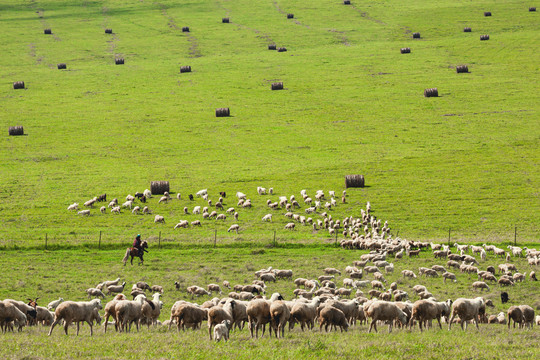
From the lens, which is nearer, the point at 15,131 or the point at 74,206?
the point at 74,206

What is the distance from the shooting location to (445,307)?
24.3 metres

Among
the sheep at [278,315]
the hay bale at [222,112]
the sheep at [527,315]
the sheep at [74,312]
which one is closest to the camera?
the sheep at [278,315]

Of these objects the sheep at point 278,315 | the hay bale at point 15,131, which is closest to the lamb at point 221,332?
the sheep at point 278,315

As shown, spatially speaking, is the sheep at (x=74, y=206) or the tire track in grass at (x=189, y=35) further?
the tire track in grass at (x=189, y=35)

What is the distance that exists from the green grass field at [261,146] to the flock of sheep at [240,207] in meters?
0.72

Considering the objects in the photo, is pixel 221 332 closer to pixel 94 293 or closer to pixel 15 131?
pixel 94 293

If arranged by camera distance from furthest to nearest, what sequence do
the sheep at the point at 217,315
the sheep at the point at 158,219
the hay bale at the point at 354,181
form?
the hay bale at the point at 354,181 → the sheep at the point at 158,219 → the sheep at the point at 217,315

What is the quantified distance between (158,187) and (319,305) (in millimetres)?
31342

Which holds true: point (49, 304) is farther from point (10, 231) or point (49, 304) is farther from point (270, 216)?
point (270, 216)

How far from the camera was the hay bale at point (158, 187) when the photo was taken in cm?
5269

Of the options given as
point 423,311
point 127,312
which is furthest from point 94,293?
point 423,311

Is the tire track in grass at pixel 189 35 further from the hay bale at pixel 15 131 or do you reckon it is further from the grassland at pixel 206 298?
the grassland at pixel 206 298

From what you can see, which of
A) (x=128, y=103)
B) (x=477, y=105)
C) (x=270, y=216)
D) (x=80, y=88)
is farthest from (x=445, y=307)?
(x=80, y=88)

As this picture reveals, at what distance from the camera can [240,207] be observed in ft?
163
